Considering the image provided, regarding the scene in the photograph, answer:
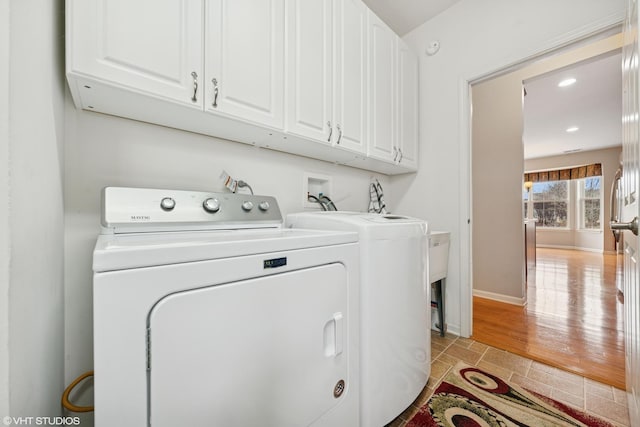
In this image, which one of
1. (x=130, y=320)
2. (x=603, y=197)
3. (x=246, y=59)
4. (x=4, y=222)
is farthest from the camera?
(x=603, y=197)

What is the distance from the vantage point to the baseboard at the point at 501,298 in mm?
2580

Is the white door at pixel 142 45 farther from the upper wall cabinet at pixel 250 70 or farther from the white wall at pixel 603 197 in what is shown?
the white wall at pixel 603 197

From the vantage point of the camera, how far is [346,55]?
→ 1596 millimetres

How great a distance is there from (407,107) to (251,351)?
2.12 m

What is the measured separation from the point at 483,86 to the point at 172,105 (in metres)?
3.22

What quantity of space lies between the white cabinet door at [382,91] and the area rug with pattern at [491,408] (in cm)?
147

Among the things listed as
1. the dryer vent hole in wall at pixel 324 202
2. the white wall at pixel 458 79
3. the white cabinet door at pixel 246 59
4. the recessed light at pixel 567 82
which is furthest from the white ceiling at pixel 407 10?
the recessed light at pixel 567 82

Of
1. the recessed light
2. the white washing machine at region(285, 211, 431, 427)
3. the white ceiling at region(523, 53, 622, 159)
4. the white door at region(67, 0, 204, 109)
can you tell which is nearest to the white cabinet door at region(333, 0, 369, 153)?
the white washing machine at region(285, 211, 431, 427)

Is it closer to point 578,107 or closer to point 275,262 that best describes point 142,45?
point 275,262

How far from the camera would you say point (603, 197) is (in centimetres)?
624

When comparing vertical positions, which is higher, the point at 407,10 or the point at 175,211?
the point at 407,10

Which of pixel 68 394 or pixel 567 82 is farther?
pixel 567 82

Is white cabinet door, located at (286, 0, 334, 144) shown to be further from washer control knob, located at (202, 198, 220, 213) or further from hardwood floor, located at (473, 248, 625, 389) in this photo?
hardwood floor, located at (473, 248, 625, 389)

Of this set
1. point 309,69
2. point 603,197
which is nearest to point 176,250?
point 309,69
